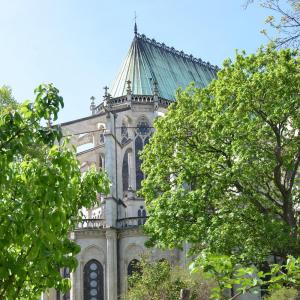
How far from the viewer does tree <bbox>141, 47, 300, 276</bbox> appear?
58.0 feet

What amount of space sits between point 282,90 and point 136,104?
2284 centimetres

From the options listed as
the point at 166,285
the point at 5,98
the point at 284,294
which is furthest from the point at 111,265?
the point at 5,98

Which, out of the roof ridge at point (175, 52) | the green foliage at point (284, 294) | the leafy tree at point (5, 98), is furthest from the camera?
the roof ridge at point (175, 52)

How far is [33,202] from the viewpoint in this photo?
643 cm

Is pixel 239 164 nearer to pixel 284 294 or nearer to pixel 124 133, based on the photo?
pixel 284 294

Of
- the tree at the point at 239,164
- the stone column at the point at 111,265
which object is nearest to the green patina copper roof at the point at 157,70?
the stone column at the point at 111,265

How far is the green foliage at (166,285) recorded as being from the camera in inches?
968

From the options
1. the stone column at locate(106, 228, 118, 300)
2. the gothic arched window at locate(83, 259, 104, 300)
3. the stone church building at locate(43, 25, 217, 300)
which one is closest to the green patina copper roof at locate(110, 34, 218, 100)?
the stone church building at locate(43, 25, 217, 300)

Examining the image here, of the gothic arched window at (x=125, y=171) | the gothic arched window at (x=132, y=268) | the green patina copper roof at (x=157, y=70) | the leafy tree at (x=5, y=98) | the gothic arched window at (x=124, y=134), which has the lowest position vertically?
the gothic arched window at (x=132, y=268)

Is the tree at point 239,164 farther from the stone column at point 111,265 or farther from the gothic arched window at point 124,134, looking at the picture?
the gothic arched window at point 124,134

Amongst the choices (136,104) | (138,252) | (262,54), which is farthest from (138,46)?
(262,54)

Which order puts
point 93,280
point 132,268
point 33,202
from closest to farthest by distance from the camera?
point 33,202, point 93,280, point 132,268

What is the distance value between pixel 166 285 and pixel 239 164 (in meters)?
9.00

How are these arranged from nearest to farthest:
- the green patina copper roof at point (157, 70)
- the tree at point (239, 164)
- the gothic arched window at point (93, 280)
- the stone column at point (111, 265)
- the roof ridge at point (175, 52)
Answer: the tree at point (239, 164)
the stone column at point (111, 265)
the gothic arched window at point (93, 280)
the green patina copper roof at point (157, 70)
the roof ridge at point (175, 52)
